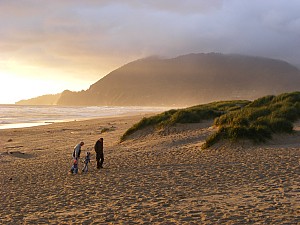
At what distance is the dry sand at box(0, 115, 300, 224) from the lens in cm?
823

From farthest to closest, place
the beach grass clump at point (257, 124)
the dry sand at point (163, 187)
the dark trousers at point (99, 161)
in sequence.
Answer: the beach grass clump at point (257, 124)
the dark trousers at point (99, 161)
the dry sand at point (163, 187)

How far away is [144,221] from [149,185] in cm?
336

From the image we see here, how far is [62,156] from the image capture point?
1933 cm

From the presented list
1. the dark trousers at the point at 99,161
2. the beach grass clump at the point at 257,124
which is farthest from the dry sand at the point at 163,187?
the beach grass clump at the point at 257,124

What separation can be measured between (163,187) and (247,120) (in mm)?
12004

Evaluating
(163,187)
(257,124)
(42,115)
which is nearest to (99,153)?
(163,187)

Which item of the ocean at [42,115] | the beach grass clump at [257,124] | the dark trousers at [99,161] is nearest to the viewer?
the dark trousers at [99,161]

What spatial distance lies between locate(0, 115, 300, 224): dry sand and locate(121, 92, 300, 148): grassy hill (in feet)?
1.94

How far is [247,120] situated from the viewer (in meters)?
21.8

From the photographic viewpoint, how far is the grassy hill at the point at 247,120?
1836cm

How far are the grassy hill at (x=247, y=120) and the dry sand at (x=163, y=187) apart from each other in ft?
1.94

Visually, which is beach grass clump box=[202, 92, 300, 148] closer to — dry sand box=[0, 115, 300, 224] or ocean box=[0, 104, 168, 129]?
dry sand box=[0, 115, 300, 224]

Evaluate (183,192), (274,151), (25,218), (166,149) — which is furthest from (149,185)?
(166,149)

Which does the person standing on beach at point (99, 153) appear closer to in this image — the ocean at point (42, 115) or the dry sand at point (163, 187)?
the dry sand at point (163, 187)
